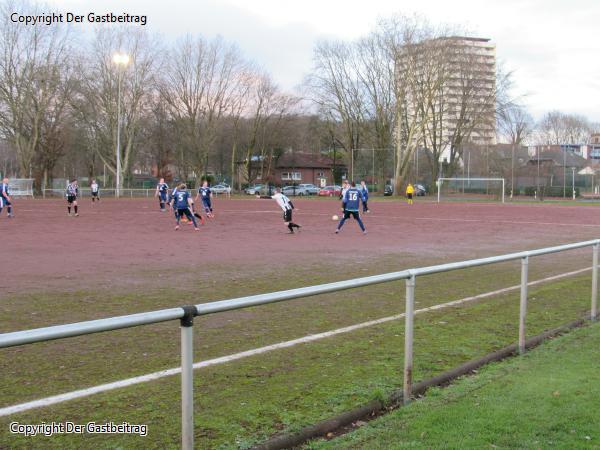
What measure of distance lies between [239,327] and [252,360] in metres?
1.44

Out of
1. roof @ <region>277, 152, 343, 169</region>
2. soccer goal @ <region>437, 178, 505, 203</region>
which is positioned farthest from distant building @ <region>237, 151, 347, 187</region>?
soccer goal @ <region>437, 178, 505, 203</region>

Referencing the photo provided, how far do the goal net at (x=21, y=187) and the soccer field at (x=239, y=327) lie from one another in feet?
141

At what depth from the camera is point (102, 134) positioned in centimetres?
6397

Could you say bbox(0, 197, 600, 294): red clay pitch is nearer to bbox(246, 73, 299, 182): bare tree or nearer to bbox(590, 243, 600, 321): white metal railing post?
bbox(590, 243, 600, 321): white metal railing post

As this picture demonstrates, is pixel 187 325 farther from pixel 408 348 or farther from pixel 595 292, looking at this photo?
pixel 595 292

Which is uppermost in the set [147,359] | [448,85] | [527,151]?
[448,85]

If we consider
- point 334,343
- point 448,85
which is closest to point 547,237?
point 334,343

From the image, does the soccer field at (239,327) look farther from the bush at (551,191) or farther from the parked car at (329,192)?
the parked car at (329,192)

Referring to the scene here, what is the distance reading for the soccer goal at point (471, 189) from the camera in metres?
59.1

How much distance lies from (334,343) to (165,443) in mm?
2826

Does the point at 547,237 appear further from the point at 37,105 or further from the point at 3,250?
the point at 37,105

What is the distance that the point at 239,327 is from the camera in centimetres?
705

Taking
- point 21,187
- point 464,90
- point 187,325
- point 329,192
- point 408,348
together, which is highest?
point 464,90

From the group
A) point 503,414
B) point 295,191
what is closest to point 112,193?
point 295,191
